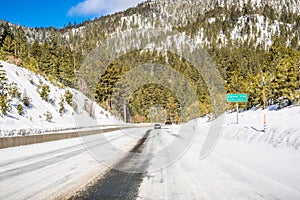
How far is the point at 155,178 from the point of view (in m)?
6.56

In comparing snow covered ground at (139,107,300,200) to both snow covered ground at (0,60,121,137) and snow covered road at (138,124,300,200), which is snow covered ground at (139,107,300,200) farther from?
snow covered ground at (0,60,121,137)

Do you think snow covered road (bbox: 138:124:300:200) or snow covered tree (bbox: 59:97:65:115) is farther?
snow covered tree (bbox: 59:97:65:115)

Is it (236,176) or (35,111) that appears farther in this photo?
(35,111)

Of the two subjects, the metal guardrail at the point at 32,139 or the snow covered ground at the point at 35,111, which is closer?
the metal guardrail at the point at 32,139

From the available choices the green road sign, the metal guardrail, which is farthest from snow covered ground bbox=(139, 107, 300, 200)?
the green road sign

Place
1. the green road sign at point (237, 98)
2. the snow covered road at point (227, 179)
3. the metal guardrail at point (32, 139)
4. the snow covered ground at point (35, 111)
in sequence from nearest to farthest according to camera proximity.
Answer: the snow covered road at point (227, 179), the metal guardrail at point (32, 139), the green road sign at point (237, 98), the snow covered ground at point (35, 111)

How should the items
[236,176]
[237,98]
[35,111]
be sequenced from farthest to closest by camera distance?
1. [35,111]
2. [237,98]
3. [236,176]

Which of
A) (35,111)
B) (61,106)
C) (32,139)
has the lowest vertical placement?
(32,139)

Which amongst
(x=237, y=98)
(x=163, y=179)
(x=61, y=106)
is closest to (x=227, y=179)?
(x=163, y=179)

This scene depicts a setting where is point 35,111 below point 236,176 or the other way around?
the other way around

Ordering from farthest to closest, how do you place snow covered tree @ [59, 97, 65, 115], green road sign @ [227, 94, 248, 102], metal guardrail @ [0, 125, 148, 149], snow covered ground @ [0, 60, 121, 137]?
snow covered tree @ [59, 97, 65, 115]
snow covered ground @ [0, 60, 121, 137]
green road sign @ [227, 94, 248, 102]
metal guardrail @ [0, 125, 148, 149]

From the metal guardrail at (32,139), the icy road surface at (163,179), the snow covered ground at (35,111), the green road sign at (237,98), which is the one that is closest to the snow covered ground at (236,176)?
the icy road surface at (163,179)

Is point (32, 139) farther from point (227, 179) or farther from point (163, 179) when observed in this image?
point (227, 179)

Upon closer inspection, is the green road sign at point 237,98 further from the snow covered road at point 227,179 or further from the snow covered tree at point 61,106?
the snow covered tree at point 61,106
